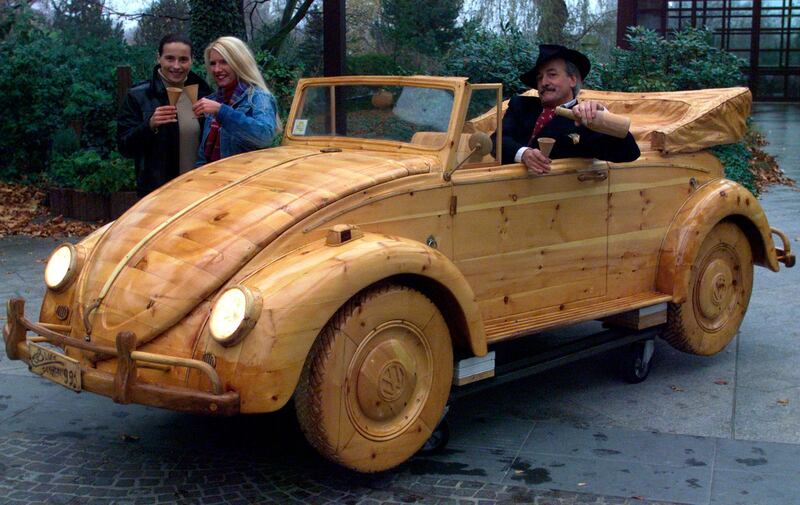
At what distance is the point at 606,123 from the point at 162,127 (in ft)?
8.45

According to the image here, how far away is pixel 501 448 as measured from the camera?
492 cm

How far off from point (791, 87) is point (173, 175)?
23.3 meters

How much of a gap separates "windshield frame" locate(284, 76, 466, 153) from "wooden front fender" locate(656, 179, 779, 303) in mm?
1732

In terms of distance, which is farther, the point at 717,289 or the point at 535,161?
the point at 717,289

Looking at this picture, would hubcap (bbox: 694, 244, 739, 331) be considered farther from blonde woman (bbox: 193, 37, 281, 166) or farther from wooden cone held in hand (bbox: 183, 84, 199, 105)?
wooden cone held in hand (bbox: 183, 84, 199, 105)

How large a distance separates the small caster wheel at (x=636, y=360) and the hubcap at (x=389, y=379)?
1.87 m

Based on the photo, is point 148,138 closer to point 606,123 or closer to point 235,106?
point 235,106

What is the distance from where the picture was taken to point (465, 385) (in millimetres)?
4949

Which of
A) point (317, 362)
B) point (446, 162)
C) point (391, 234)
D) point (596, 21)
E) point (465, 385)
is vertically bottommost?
point (465, 385)

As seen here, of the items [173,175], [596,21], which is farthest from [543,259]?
[596,21]

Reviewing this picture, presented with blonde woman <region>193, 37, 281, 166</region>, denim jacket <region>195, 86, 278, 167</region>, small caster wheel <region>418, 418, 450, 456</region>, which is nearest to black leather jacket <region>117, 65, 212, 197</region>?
blonde woman <region>193, 37, 281, 166</region>

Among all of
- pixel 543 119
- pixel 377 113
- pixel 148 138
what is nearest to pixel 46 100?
pixel 148 138

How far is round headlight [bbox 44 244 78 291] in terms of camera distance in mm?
4664

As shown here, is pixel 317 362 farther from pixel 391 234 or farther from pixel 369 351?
pixel 391 234
